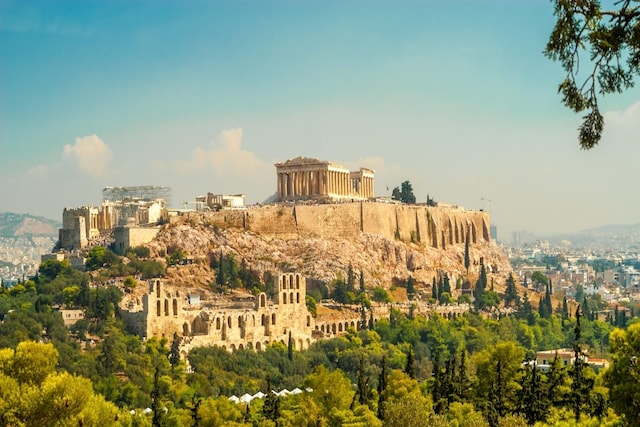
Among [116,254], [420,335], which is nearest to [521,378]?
[420,335]

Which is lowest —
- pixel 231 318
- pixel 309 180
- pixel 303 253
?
pixel 231 318

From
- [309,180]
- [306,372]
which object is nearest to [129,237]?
Answer: [306,372]

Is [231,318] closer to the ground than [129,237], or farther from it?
closer to the ground

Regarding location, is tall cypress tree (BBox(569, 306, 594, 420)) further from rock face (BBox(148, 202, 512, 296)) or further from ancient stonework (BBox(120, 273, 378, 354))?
rock face (BBox(148, 202, 512, 296))

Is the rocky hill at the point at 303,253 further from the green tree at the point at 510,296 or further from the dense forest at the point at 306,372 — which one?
the green tree at the point at 510,296

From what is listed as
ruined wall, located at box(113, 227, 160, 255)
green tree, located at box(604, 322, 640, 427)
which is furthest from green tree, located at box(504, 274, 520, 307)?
green tree, located at box(604, 322, 640, 427)

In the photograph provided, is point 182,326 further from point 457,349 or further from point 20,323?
point 457,349

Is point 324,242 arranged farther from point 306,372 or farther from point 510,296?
point 306,372

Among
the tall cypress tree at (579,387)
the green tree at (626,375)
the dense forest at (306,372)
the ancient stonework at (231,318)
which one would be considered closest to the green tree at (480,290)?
the dense forest at (306,372)
